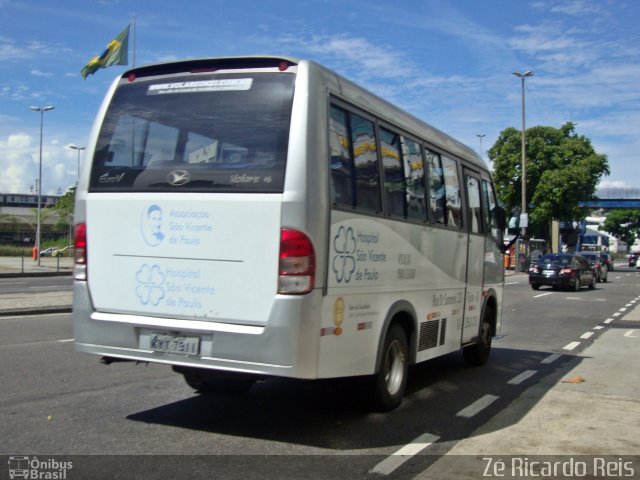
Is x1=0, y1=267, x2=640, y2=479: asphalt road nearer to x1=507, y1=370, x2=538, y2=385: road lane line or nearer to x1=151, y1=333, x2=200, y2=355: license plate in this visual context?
x1=507, y1=370, x2=538, y2=385: road lane line

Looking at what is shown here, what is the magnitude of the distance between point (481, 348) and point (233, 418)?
14.9 feet

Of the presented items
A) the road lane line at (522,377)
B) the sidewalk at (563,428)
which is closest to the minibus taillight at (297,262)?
the sidewalk at (563,428)

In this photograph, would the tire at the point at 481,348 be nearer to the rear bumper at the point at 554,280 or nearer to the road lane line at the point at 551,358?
the road lane line at the point at 551,358

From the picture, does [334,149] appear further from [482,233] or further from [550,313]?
[550,313]

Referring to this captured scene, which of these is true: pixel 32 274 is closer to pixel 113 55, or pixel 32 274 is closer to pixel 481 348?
pixel 113 55

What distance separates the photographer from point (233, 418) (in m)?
6.04

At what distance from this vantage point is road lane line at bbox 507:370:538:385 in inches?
330

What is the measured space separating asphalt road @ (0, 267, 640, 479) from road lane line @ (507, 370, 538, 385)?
26 mm

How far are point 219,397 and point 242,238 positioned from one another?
7.86 feet

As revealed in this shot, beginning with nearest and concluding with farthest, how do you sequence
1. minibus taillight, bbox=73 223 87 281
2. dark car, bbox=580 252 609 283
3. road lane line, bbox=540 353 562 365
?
1. minibus taillight, bbox=73 223 87 281
2. road lane line, bbox=540 353 562 365
3. dark car, bbox=580 252 609 283

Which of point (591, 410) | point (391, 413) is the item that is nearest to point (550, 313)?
A: point (591, 410)

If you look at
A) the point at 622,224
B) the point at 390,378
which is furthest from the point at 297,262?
the point at 622,224

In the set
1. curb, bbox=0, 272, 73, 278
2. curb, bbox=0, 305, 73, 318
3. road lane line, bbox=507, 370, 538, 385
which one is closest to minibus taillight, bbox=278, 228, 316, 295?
road lane line, bbox=507, 370, 538, 385

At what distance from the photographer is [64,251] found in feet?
202
